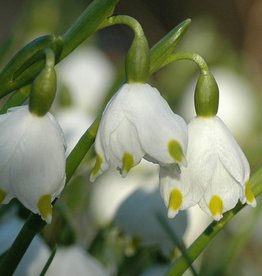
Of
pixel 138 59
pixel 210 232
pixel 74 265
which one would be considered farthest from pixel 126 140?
pixel 74 265

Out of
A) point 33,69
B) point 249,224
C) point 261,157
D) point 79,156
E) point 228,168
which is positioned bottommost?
point 261,157

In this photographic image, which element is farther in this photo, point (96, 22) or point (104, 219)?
point (104, 219)

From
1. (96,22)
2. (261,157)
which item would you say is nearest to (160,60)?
(96,22)

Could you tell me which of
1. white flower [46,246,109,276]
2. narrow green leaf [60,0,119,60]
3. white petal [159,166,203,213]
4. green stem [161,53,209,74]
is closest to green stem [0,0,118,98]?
narrow green leaf [60,0,119,60]

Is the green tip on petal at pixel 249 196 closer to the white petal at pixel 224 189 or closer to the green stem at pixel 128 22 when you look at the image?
the white petal at pixel 224 189

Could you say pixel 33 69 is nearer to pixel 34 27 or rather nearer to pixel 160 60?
pixel 160 60

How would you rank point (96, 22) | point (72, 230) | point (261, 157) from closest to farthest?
point (96, 22) < point (72, 230) < point (261, 157)

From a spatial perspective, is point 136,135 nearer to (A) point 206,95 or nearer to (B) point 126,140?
(B) point 126,140

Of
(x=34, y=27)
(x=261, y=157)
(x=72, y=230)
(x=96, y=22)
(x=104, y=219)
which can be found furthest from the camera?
(x=34, y=27)
